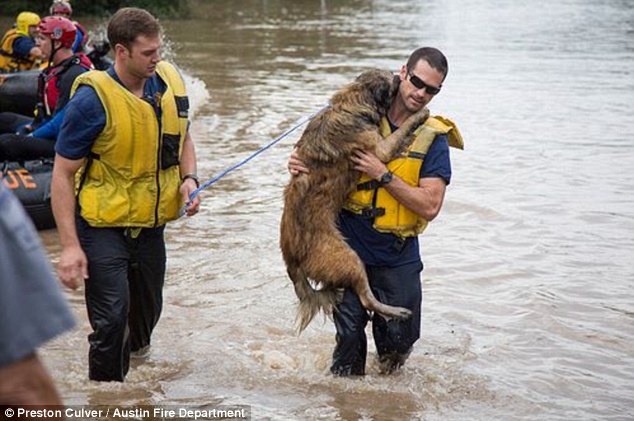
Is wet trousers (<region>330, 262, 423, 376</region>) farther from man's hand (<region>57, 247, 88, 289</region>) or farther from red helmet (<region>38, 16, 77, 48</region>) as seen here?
red helmet (<region>38, 16, 77, 48</region>)

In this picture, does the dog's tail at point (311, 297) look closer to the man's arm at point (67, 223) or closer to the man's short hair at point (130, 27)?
Result: the man's arm at point (67, 223)

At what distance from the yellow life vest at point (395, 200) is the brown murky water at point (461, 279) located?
3.16 feet

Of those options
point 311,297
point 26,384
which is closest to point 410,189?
point 311,297

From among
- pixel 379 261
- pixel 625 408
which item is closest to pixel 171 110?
pixel 379 261

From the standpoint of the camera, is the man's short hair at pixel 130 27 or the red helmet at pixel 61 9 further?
the red helmet at pixel 61 9

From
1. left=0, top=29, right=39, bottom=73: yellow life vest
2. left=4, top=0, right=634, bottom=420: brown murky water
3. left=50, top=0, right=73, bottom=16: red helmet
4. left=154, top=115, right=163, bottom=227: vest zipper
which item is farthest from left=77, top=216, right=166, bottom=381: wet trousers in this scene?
left=0, top=29, right=39, bottom=73: yellow life vest

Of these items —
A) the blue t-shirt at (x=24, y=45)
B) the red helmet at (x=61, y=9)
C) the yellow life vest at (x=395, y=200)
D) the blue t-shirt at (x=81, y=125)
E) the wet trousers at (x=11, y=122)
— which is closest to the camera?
the blue t-shirt at (x=81, y=125)

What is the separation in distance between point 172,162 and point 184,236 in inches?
158

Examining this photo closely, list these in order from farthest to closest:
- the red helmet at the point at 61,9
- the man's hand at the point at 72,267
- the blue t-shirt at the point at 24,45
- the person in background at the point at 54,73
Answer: the blue t-shirt at the point at 24,45 < the red helmet at the point at 61,9 < the person in background at the point at 54,73 < the man's hand at the point at 72,267

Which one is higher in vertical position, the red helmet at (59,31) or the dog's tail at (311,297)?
the red helmet at (59,31)

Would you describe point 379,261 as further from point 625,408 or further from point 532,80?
point 532,80

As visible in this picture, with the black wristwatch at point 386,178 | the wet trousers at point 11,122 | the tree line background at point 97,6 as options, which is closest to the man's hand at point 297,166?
the black wristwatch at point 386,178

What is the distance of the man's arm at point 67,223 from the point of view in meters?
4.98

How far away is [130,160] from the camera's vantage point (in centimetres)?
541
